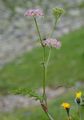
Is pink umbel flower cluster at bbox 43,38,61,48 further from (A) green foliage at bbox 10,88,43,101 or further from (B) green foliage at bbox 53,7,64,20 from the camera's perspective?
(A) green foliage at bbox 10,88,43,101

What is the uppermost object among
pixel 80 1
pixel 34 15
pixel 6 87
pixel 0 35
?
pixel 80 1

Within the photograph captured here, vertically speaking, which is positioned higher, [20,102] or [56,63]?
[56,63]

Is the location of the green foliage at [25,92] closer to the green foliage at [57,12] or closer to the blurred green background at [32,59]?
the green foliage at [57,12]

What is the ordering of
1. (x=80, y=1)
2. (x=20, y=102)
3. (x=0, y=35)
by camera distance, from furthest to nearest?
(x=80, y=1) → (x=0, y=35) → (x=20, y=102)

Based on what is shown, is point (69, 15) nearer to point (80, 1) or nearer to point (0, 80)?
point (80, 1)

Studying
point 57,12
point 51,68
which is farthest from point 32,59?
point 57,12

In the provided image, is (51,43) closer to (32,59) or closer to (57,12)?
(57,12)

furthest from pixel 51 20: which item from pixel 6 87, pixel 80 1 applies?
Result: pixel 6 87

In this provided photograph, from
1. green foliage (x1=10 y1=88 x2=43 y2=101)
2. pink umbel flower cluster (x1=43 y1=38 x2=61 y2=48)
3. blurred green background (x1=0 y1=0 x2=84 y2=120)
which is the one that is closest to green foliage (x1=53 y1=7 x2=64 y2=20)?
pink umbel flower cluster (x1=43 y1=38 x2=61 y2=48)

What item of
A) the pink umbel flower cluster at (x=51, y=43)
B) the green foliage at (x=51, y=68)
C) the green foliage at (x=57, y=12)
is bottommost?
the pink umbel flower cluster at (x=51, y=43)

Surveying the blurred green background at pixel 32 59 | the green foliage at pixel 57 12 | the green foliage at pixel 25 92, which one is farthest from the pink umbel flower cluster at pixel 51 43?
the blurred green background at pixel 32 59

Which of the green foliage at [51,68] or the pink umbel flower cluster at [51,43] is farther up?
the green foliage at [51,68]
